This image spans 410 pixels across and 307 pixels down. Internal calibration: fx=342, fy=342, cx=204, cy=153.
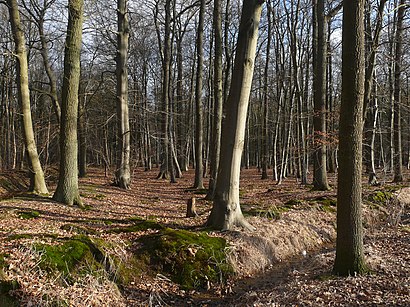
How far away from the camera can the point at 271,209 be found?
9.72 meters

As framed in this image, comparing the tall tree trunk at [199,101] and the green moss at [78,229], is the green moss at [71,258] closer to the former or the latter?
the green moss at [78,229]

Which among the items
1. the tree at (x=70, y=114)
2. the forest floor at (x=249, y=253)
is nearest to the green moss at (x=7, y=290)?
the forest floor at (x=249, y=253)

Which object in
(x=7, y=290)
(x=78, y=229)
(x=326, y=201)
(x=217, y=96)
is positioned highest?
(x=217, y=96)

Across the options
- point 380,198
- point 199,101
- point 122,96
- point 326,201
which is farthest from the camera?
point 199,101

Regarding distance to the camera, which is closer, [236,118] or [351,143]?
[351,143]

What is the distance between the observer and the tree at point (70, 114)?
9.62m

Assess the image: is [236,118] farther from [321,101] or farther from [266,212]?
[321,101]

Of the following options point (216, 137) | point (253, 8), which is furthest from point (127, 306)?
point (216, 137)

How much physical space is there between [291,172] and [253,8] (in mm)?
20525

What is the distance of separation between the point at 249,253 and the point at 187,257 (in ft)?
4.66

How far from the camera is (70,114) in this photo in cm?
971

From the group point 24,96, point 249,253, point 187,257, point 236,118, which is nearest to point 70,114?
point 24,96

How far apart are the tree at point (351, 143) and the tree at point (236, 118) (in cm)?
257

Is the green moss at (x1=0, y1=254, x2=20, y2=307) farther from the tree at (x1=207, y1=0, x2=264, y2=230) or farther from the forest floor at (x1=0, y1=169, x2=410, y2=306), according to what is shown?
the tree at (x1=207, y1=0, x2=264, y2=230)
